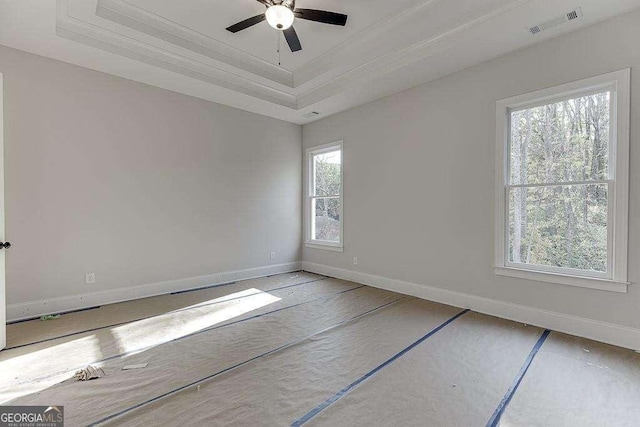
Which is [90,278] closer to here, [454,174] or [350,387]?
[350,387]

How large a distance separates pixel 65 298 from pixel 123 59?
295 cm

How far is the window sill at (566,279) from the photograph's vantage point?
2732 millimetres

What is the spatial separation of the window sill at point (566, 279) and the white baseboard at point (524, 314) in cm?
33

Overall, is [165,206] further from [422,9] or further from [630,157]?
[630,157]

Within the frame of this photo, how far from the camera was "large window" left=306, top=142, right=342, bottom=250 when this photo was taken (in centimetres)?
553

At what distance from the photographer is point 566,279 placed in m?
2.99

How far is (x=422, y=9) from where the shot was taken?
309cm

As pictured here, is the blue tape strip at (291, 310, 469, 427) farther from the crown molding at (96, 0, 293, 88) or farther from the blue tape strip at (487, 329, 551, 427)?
the crown molding at (96, 0, 293, 88)

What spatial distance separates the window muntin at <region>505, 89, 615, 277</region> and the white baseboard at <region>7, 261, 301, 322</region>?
13.3 ft

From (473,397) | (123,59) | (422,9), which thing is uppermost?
(422,9)

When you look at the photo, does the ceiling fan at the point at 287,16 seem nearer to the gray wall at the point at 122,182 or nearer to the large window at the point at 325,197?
the gray wall at the point at 122,182

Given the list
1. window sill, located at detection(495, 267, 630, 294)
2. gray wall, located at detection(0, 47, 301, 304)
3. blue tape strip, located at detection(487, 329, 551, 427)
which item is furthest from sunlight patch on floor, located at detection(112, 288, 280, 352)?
window sill, located at detection(495, 267, 630, 294)

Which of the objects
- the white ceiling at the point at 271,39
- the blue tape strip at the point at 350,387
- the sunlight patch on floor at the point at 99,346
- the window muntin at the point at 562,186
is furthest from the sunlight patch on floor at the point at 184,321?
the window muntin at the point at 562,186

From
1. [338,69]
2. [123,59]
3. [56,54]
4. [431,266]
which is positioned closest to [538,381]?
[431,266]
